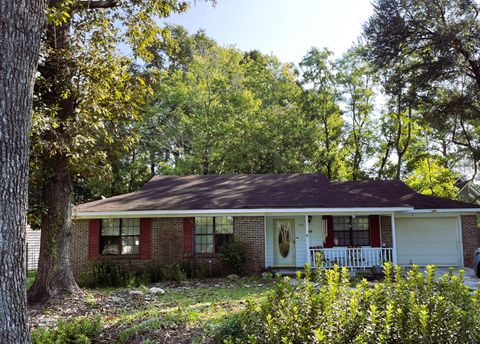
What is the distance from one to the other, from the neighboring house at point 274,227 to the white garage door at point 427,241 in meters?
0.04

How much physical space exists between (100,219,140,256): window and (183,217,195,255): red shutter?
1.80 meters

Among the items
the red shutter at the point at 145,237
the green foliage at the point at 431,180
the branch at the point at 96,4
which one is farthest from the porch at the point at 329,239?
the green foliage at the point at 431,180

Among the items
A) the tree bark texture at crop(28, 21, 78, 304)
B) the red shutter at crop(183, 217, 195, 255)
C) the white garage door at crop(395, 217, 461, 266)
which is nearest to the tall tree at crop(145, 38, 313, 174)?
the white garage door at crop(395, 217, 461, 266)

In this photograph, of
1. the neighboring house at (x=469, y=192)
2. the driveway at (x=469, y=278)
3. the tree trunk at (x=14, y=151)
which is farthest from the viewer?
the neighboring house at (x=469, y=192)

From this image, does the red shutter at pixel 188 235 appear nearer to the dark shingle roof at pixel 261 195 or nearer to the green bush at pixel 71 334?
the dark shingle roof at pixel 261 195

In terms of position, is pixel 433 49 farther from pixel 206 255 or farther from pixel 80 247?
pixel 80 247

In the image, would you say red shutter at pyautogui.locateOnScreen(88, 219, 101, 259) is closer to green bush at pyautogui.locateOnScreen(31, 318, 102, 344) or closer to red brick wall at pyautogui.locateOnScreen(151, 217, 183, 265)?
red brick wall at pyautogui.locateOnScreen(151, 217, 183, 265)

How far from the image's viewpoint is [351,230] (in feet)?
57.5

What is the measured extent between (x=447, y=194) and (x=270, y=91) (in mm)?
14043

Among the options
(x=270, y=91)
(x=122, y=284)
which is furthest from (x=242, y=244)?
(x=270, y=91)

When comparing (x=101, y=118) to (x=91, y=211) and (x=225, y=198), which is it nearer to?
(x=91, y=211)

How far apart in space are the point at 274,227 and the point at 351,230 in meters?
3.28

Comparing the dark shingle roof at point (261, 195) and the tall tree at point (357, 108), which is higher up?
the tall tree at point (357, 108)

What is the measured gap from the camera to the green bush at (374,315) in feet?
13.6
